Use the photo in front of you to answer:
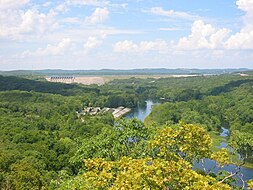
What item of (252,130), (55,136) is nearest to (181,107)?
(252,130)

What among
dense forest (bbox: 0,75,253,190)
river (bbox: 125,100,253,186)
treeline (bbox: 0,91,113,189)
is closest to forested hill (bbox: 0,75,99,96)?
dense forest (bbox: 0,75,253,190)

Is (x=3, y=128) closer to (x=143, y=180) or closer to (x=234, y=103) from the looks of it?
(x=143, y=180)

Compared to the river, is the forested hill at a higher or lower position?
higher

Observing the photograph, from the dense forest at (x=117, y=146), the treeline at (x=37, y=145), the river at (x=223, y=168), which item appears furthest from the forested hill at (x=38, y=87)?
the treeline at (x=37, y=145)

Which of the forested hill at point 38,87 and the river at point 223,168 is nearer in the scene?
the river at point 223,168

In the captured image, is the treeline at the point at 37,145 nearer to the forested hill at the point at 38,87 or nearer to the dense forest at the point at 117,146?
the dense forest at the point at 117,146

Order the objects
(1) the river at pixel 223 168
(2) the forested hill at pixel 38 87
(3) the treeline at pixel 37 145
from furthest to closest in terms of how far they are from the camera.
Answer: (2) the forested hill at pixel 38 87 → (1) the river at pixel 223 168 → (3) the treeline at pixel 37 145

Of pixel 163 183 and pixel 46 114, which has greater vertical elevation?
pixel 163 183

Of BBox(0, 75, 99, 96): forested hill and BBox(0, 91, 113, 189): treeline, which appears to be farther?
BBox(0, 75, 99, 96): forested hill

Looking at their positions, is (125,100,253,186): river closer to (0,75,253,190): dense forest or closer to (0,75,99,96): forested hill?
(0,75,253,190): dense forest
